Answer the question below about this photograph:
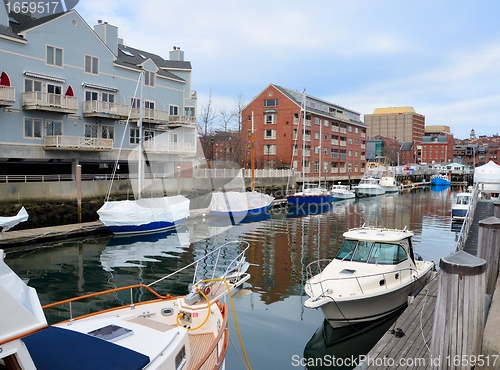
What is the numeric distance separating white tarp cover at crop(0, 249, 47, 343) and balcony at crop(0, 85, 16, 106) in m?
29.6

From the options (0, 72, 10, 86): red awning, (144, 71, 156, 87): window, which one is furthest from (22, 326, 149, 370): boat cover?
(144, 71, 156, 87): window

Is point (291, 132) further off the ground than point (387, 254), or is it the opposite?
point (291, 132)

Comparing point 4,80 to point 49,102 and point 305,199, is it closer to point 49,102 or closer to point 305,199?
point 49,102

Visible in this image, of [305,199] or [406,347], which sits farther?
[305,199]

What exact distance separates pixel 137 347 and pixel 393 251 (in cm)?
929

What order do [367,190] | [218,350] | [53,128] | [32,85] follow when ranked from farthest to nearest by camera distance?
[367,190] → [53,128] → [32,85] → [218,350]

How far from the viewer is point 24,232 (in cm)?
2405

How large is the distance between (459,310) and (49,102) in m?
34.2

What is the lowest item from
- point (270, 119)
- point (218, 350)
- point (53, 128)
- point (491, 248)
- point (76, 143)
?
point (218, 350)

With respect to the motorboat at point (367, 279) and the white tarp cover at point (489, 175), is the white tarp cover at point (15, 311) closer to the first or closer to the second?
the motorboat at point (367, 279)

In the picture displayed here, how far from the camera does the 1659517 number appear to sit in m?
36.3

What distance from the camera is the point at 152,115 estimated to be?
4112 cm

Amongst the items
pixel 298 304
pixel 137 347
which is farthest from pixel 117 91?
pixel 137 347

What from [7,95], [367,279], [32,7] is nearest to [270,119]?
[32,7]
